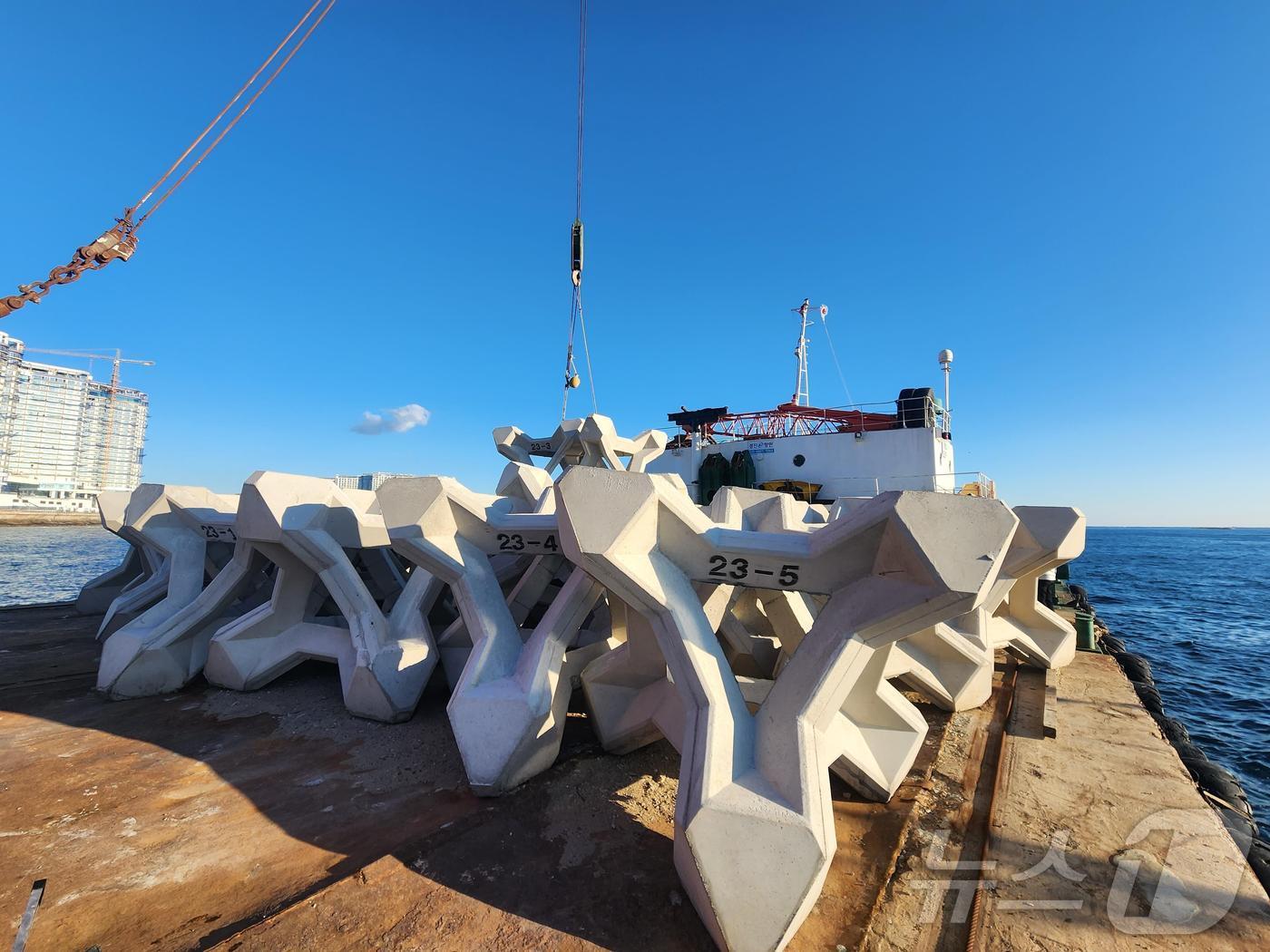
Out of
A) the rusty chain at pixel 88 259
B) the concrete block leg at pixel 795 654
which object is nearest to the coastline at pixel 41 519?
the rusty chain at pixel 88 259

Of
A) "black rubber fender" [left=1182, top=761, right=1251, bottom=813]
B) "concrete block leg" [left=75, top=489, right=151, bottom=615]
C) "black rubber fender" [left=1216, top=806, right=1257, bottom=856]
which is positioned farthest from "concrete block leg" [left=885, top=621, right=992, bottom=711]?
"concrete block leg" [left=75, top=489, right=151, bottom=615]

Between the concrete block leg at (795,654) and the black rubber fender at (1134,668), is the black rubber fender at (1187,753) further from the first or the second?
the concrete block leg at (795,654)

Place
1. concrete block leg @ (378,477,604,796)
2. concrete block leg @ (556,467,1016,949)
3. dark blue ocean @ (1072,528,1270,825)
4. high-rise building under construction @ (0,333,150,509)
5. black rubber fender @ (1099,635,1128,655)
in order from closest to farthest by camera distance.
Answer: concrete block leg @ (556,467,1016,949)
concrete block leg @ (378,477,604,796)
dark blue ocean @ (1072,528,1270,825)
black rubber fender @ (1099,635,1128,655)
high-rise building under construction @ (0,333,150,509)

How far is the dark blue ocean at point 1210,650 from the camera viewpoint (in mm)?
12023

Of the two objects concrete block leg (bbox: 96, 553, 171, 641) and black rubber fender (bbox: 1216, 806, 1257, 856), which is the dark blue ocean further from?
concrete block leg (bbox: 96, 553, 171, 641)

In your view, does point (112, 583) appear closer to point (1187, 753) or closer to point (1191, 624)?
point (1187, 753)

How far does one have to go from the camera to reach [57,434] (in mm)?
100375

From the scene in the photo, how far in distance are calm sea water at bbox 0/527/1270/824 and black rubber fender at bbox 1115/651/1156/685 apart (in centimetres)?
110

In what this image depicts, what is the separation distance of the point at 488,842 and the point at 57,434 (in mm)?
144774

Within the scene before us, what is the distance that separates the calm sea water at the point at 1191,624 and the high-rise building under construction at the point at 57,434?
58.6m

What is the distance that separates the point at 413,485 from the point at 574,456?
533 inches

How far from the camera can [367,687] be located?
7.98 meters

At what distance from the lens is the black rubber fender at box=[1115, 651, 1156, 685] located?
13953 millimetres

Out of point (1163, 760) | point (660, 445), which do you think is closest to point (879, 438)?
point (660, 445)
